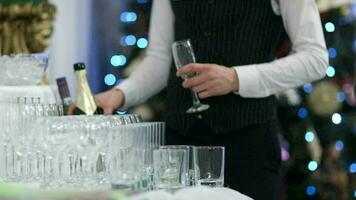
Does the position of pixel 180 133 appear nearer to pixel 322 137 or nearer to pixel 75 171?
pixel 75 171

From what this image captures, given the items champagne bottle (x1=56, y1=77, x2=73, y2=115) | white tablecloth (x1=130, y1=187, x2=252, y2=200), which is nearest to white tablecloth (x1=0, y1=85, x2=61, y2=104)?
champagne bottle (x1=56, y1=77, x2=73, y2=115)

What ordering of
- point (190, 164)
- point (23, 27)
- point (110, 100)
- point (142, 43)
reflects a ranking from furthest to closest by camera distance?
point (142, 43) < point (23, 27) < point (110, 100) < point (190, 164)

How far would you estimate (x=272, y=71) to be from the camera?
6.78 feet

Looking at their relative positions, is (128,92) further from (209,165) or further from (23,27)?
(23,27)

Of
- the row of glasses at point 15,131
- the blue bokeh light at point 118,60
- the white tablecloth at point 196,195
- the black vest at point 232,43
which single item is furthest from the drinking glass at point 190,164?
the blue bokeh light at point 118,60

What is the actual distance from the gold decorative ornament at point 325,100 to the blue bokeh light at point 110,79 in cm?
101

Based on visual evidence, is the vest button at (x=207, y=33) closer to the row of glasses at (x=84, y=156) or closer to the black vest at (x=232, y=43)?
the black vest at (x=232, y=43)

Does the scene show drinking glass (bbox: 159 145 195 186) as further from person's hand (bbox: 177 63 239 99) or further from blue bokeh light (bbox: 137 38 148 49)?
blue bokeh light (bbox: 137 38 148 49)

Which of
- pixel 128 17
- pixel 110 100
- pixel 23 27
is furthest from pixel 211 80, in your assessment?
pixel 128 17

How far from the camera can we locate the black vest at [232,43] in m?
2.11

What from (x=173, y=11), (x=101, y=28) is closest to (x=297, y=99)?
(x=101, y=28)

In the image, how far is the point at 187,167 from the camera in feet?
5.07

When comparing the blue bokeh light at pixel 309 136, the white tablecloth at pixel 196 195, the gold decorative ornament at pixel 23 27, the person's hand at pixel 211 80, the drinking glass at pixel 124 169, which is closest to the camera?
the white tablecloth at pixel 196 195

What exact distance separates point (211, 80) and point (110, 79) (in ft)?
5.56
